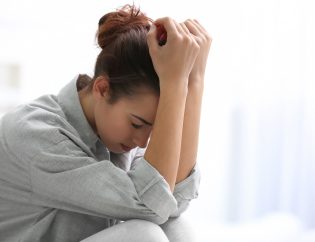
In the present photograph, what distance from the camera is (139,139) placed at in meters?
1.18

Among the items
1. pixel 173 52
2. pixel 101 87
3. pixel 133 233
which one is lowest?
pixel 133 233

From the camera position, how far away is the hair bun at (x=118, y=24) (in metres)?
1.18

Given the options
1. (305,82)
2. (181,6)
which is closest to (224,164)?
(305,82)

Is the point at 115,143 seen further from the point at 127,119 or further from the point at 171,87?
the point at 171,87

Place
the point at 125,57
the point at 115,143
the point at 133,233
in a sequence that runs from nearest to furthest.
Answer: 1. the point at 133,233
2. the point at 125,57
3. the point at 115,143

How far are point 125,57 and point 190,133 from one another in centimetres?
25

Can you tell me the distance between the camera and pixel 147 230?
99 cm

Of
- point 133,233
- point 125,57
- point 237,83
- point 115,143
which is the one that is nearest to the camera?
point 133,233

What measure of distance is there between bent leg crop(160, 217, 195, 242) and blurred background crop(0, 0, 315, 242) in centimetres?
130

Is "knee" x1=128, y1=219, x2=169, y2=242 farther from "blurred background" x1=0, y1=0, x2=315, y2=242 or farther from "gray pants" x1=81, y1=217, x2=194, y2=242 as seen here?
"blurred background" x1=0, y1=0, x2=315, y2=242

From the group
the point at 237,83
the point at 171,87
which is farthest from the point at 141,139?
the point at 237,83

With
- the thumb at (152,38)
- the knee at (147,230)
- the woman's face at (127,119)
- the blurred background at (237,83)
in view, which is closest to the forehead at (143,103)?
the woman's face at (127,119)

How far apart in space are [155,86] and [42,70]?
5.59 ft

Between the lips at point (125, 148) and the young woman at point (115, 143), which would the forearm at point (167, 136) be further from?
the lips at point (125, 148)
